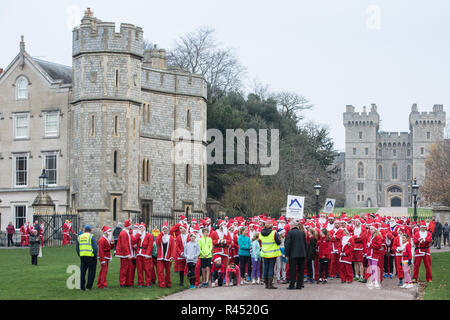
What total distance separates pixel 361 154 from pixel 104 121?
110 meters

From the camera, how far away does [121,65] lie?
44.1 m

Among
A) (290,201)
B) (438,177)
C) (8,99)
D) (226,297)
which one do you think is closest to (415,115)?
(438,177)

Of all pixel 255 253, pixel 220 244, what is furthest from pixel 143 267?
pixel 255 253

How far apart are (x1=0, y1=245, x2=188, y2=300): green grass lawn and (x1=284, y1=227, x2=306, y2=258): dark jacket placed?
10.5ft

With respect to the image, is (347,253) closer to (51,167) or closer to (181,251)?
(181,251)

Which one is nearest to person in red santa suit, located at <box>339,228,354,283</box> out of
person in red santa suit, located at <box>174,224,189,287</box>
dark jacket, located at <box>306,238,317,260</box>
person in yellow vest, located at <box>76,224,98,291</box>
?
dark jacket, located at <box>306,238,317,260</box>

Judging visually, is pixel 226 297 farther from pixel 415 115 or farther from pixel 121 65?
pixel 415 115

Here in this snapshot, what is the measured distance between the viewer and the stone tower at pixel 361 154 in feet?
476

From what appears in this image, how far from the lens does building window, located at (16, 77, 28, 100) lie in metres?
50.7

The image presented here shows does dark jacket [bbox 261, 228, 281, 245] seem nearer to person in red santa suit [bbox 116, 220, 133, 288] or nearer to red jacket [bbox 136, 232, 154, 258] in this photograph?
red jacket [bbox 136, 232, 154, 258]

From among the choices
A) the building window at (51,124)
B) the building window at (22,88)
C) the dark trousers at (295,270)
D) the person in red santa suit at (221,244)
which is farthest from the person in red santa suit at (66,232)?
the dark trousers at (295,270)

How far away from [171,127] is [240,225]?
25.7m

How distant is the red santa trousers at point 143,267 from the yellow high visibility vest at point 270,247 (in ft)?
10.5

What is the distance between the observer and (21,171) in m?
50.6
